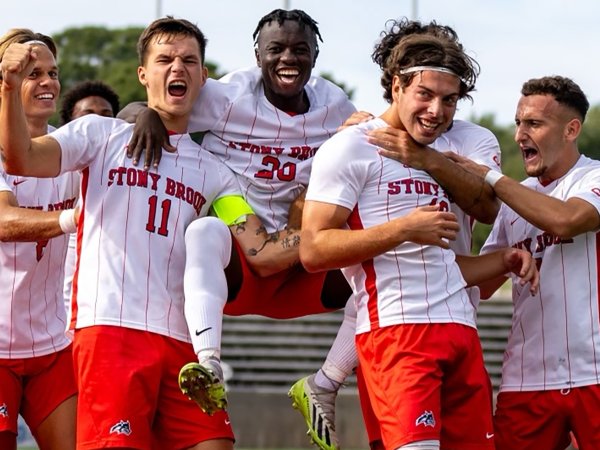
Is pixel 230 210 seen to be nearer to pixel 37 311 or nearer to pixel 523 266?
pixel 37 311

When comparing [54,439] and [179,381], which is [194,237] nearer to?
[179,381]

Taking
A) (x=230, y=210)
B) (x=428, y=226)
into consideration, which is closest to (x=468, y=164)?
(x=428, y=226)

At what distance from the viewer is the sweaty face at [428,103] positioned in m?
6.03

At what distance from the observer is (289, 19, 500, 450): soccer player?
6.13 meters

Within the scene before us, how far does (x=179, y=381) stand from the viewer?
5762 mm

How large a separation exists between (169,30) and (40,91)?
81 cm

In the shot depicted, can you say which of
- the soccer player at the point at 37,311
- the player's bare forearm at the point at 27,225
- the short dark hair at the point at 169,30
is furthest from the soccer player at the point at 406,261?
the soccer player at the point at 37,311

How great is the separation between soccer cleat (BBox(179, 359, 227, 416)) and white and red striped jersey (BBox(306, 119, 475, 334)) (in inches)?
28.2

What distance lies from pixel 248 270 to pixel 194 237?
585 mm

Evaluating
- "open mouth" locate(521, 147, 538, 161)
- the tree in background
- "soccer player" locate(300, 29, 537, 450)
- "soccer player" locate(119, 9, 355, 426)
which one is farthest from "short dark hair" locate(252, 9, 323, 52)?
the tree in background

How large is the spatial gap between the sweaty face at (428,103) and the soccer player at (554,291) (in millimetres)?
390

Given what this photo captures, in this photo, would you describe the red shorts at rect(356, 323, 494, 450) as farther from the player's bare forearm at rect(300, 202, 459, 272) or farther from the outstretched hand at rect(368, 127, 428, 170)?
the outstretched hand at rect(368, 127, 428, 170)

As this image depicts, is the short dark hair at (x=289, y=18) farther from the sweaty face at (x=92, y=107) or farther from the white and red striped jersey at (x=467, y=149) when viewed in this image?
the sweaty face at (x=92, y=107)

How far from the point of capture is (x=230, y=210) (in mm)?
6578
